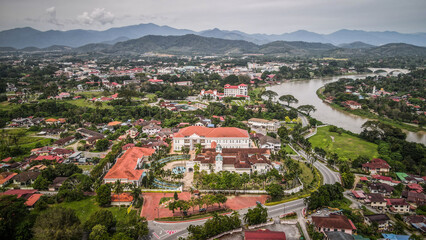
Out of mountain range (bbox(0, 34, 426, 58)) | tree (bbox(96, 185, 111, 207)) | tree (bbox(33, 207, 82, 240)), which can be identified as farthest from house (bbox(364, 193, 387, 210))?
mountain range (bbox(0, 34, 426, 58))

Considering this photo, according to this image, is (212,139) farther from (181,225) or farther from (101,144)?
(181,225)

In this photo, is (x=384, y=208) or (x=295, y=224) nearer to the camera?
(x=295, y=224)

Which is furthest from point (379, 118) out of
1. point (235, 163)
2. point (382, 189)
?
point (235, 163)

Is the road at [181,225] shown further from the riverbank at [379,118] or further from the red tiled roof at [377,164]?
the riverbank at [379,118]

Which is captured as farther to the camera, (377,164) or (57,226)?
(377,164)

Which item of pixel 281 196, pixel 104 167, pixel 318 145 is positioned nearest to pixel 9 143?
pixel 104 167

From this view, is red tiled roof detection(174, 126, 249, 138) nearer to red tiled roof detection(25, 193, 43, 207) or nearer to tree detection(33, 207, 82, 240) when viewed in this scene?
red tiled roof detection(25, 193, 43, 207)

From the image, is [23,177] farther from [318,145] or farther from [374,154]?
[374,154]
